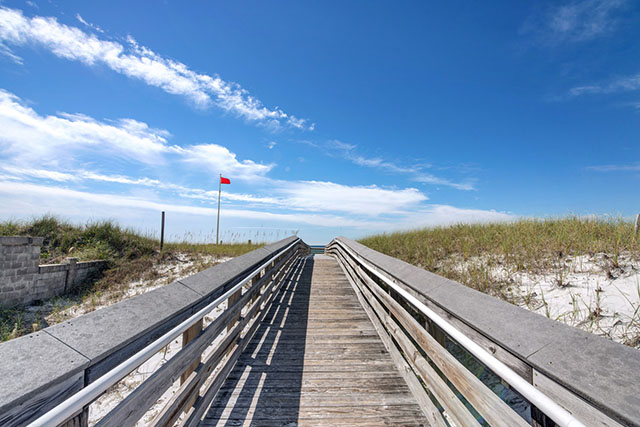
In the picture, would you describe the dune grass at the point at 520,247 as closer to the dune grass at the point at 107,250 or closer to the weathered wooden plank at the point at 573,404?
the weathered wooden plank at the point at 573,404

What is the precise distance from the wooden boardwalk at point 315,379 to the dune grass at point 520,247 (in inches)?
87.0

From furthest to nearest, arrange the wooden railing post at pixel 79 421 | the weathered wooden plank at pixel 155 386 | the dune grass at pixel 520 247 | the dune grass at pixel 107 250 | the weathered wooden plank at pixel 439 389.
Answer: the dune grass at pixel 107 250
the dune grass at pixel 520 247
the weathered wooden plank at pixel 439 389
the weathered wooden plank at pixel 155 386
the wooden railing post at pixel 79 421

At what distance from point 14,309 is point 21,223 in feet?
22.9

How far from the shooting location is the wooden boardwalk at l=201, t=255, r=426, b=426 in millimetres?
2836

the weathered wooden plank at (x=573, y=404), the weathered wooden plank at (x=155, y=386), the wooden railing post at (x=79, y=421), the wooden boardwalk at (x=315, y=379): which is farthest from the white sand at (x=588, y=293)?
the wooden railing post at (x=79, y=421)

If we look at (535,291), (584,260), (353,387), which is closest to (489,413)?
(353,387)

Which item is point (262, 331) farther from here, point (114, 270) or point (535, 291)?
point (114, 270)

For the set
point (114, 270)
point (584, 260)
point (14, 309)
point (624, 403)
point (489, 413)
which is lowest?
point (14, 309)

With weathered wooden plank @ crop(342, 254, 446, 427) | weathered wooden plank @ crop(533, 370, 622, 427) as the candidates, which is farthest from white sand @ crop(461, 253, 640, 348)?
weathered wooden plank @ crop(533, 370, 622, 427)

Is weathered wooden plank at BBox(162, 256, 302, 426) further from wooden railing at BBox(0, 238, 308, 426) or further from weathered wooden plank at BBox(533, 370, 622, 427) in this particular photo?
Result: weathered wooden plank at BBox(533, 370, 622, 427)

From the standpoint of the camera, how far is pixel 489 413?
165 cm

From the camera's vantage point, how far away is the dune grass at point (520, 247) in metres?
5.00

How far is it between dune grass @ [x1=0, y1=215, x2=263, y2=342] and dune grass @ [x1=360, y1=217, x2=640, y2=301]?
9509 millimetres

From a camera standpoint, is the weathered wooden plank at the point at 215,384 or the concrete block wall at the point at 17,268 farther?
the concrete block wall at the point at 17,268
